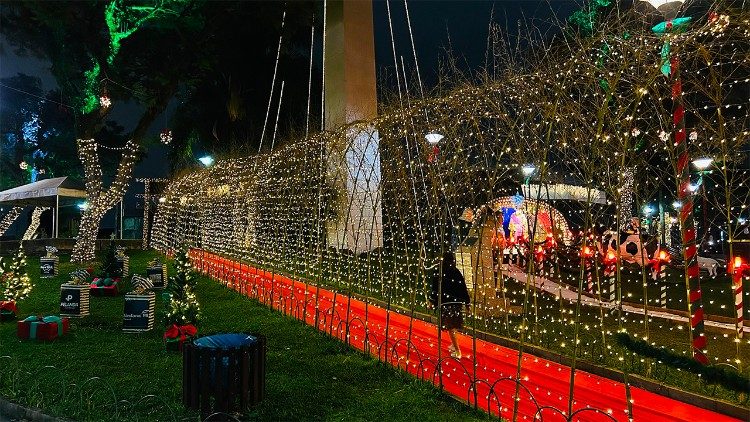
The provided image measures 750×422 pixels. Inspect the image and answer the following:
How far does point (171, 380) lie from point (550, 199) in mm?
5285

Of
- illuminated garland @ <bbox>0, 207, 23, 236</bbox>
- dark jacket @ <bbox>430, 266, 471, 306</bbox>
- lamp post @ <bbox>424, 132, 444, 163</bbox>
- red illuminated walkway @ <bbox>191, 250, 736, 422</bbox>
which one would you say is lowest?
red illuminated walkway @ <bbox>191, 250, 736, 422</bbox>

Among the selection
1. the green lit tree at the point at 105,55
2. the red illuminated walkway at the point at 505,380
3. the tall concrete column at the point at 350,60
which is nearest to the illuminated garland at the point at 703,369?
the red illuminated walkway at the point at 505,380

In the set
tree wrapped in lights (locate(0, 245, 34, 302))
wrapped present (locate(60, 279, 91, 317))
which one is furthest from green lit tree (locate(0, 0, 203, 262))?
wrapped present (locate(60, 279, 91, 317))

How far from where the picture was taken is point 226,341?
6.16 metres

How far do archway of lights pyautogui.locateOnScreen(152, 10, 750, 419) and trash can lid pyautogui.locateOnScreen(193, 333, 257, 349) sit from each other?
202 cm

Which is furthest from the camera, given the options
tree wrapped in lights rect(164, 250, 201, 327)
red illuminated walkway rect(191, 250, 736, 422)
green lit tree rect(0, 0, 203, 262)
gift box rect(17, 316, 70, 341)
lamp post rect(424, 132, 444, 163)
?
green lit tree rect(0, 0, 203, 262)

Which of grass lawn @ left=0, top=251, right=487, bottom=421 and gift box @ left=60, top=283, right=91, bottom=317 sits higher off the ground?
gift box @ left=60, top=283, right=91, bottom=317

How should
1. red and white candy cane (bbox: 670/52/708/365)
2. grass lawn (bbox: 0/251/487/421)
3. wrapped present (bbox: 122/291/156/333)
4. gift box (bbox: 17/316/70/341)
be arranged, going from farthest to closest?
wrapped present (bbox: 122/291/156/333) < gift box (bbox: 17/316/70/341) < red and white candy cane (bbox: 670/52/708/365) < grass lawn (bbox: 0/251/487/421)

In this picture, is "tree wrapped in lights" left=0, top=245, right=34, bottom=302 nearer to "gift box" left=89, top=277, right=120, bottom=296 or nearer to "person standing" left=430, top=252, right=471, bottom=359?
"gift box" left=89, top=277, right=120, bottom=296

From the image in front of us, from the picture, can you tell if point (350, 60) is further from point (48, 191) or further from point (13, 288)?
point (48, 191)

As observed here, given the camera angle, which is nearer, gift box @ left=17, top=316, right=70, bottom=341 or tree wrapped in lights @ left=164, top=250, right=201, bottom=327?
tree wrapped in lights @ left=164, top=250, right=201, bottom=327

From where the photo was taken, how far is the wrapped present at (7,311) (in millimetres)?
10961

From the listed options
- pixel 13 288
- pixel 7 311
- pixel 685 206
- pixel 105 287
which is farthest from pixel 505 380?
pixel 105 287

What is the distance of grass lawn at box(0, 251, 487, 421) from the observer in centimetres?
586
